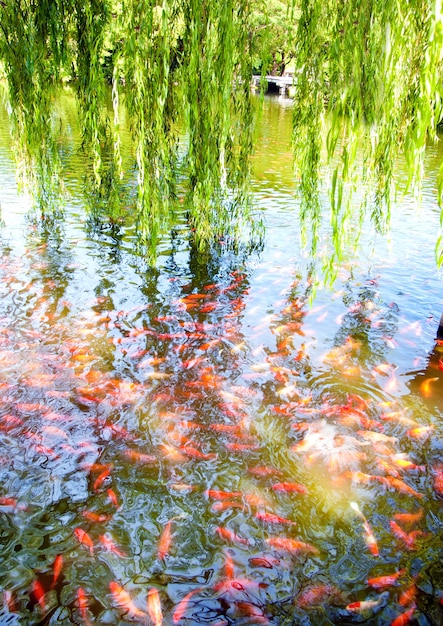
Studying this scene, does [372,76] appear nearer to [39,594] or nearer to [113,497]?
[113,497]

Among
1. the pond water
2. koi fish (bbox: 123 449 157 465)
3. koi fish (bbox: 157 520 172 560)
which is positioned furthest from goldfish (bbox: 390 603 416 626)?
koi fish (bbox: 123 449 157 465)

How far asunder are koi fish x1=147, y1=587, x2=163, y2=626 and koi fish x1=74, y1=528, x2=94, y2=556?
0.49m

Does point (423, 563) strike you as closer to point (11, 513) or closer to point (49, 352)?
point (11, 513)

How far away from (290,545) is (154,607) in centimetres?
97

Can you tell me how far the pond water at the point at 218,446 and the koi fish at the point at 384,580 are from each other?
2cm

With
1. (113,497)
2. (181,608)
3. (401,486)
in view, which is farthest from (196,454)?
(401,486)

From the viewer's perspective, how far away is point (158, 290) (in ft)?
22.6

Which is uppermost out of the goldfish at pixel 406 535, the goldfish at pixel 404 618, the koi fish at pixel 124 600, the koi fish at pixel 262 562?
the goldfish at pixel 404 618

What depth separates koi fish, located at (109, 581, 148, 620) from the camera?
2.71m

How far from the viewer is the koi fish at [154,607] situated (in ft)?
8.77

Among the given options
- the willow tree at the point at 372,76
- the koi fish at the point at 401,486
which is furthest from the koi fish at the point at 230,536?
the willow tree at the point at 372,76

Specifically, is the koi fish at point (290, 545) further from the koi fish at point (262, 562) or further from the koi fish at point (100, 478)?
the koi fish at point (100, 478)

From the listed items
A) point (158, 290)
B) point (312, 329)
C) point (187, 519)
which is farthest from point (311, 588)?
point (158, 290)

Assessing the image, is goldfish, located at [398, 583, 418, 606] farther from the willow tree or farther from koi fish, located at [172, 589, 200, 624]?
the willow tree
